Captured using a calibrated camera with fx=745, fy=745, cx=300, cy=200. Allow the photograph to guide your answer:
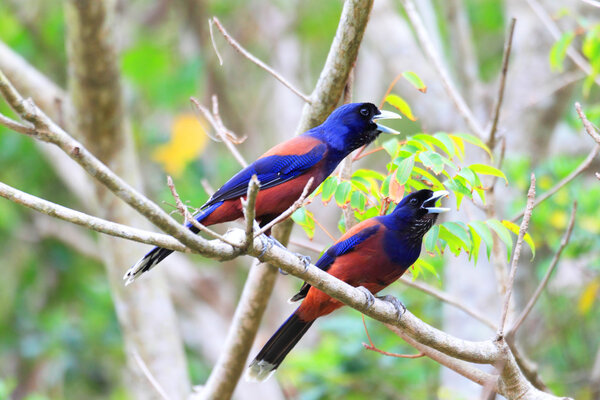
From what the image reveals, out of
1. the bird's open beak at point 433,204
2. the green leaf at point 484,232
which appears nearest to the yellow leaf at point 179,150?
the bird's open beak at point 433,204

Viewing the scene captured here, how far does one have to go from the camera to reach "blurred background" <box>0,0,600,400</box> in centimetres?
670

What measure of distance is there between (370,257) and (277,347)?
693mm

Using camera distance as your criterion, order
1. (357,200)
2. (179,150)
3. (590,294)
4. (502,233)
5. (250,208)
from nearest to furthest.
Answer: (250,208)
(502,233)
(357,200)
(590,294)
(179,150)

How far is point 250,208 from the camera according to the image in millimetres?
2375

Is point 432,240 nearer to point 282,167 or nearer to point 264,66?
point 282,167

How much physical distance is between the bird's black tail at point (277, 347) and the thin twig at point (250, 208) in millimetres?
1335

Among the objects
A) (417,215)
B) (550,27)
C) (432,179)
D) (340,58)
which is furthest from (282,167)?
(550,27)

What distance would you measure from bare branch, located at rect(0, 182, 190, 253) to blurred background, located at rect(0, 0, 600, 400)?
10.8 ft

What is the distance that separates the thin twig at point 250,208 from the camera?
2.31 metres

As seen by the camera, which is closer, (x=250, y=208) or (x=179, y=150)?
(x=250, y=208)

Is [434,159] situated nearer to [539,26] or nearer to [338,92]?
[338,92]

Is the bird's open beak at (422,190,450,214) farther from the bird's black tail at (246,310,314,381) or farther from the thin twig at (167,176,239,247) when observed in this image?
the thin twig at (167,176,239,247)

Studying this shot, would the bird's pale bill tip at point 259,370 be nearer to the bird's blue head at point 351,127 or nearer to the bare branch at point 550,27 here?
the bird's blue head at point 351,127

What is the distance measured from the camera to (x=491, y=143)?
4.27m
